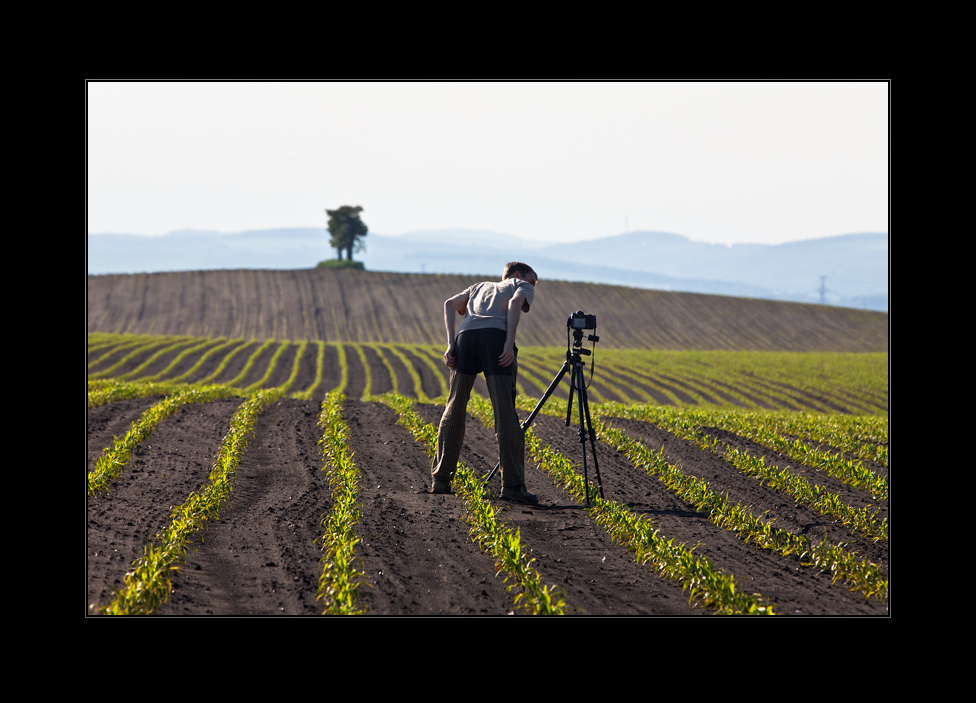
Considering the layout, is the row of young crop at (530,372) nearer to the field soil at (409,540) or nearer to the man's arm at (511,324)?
the field soil at (409,540)

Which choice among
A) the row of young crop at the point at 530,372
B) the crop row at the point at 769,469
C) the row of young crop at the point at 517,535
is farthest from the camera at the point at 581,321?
the row of young crop at the point at 530,372

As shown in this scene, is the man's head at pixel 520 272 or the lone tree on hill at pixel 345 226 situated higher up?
the lone tree on hill at pixel 345 226

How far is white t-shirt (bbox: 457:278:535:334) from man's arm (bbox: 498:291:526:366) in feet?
0.22

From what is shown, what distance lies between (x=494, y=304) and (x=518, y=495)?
166 centimetres

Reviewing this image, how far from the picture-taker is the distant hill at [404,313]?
4912 cm

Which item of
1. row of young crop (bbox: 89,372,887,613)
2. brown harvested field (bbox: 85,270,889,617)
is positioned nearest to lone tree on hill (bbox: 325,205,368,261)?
brown harvested field (bbox: 85,270,889,617)

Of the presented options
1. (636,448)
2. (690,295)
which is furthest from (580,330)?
(690,295)

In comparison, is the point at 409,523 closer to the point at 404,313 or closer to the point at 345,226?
the point at 404,313

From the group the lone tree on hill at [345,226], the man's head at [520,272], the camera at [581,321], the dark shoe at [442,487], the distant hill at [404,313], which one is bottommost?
the dark shoe at [442,487]

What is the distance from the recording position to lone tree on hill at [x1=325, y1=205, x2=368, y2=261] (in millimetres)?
79125

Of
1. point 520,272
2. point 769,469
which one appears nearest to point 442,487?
point 520,272

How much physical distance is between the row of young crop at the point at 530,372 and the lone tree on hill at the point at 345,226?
40799 millimetres

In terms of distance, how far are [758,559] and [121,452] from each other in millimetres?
6155

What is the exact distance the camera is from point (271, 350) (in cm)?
3631
